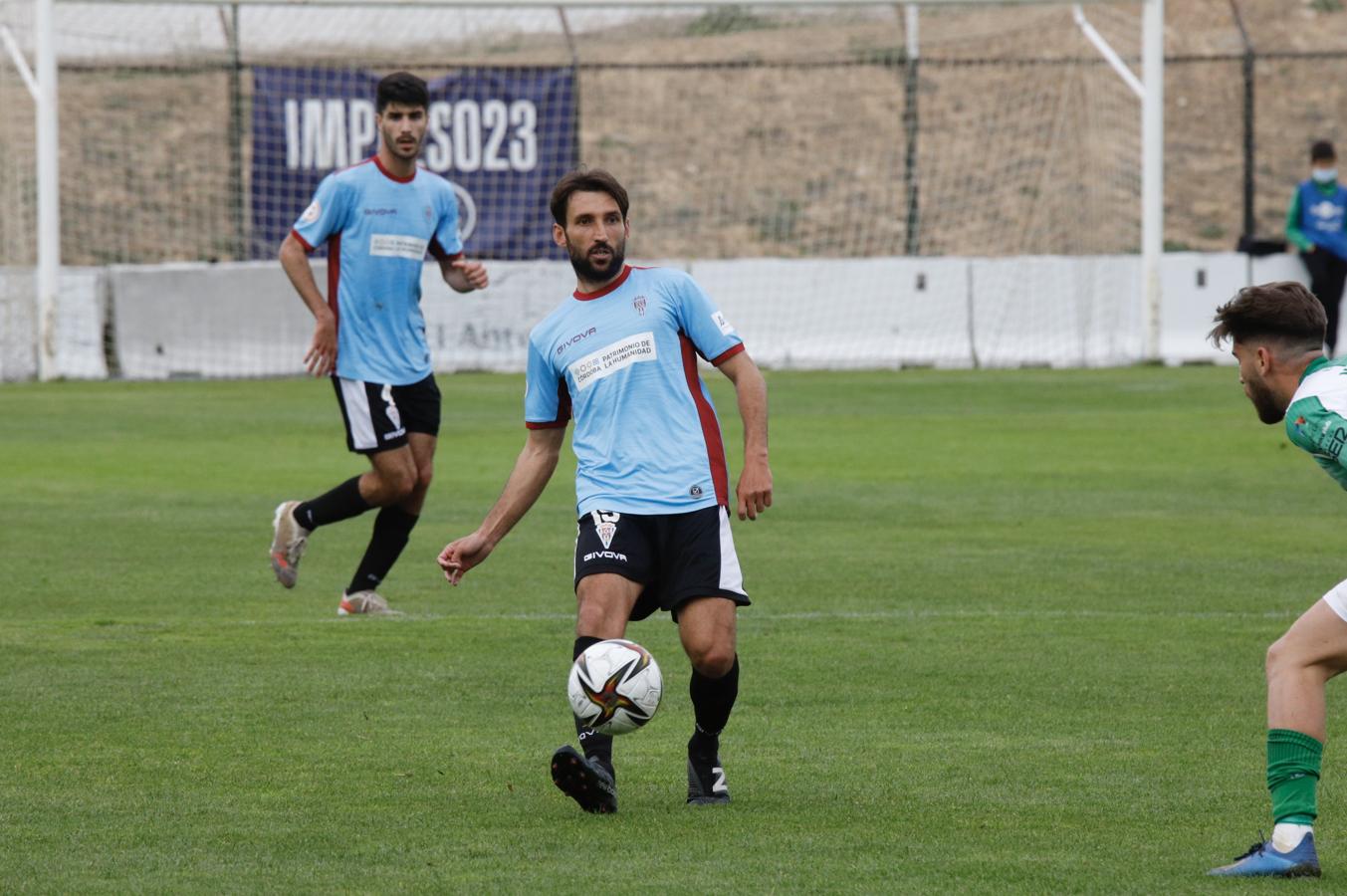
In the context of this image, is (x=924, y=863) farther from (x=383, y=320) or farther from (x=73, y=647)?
(x=383, y=320)

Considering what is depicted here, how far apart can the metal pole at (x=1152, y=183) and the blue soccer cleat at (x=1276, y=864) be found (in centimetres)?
2113

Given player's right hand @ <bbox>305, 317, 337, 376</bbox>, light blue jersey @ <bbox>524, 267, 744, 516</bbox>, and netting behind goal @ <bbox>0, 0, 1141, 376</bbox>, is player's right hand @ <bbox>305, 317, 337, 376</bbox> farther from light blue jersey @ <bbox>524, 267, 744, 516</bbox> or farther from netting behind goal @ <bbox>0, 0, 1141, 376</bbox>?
netting behind goal @ <bbox>0, 0, 1141, 376</bbox>

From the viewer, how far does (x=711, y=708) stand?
20.6ft

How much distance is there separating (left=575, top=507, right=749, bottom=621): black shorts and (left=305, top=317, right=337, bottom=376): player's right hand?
13.2 feet

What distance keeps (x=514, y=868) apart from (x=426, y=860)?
245 mm

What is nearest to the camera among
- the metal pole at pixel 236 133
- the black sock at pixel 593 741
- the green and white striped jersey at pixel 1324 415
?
the green and white striped jersey at pixel 1324 415

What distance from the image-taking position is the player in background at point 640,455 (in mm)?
6273

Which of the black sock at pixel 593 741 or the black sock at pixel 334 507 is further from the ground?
the black sock at pixel 334 507

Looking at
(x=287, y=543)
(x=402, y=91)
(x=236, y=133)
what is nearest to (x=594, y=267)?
(x=402, y=91)

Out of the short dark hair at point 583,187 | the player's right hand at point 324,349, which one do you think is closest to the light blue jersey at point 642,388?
the short dark hair at point 583,187

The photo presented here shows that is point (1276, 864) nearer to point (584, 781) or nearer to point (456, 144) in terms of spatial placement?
point (584, 781)

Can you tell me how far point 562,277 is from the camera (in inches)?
1030

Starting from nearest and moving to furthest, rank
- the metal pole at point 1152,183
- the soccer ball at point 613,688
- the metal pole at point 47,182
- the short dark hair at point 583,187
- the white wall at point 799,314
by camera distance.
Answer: the soccer ball at point 613,688 → the short dark hair at point 583,187 → the metal pole at point 47,182 → the white wall at point 799,314 → the metal pole at point 1152,183

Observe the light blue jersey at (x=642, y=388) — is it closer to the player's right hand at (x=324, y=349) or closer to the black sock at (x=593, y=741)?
the black sock at (x=593, y=741)
